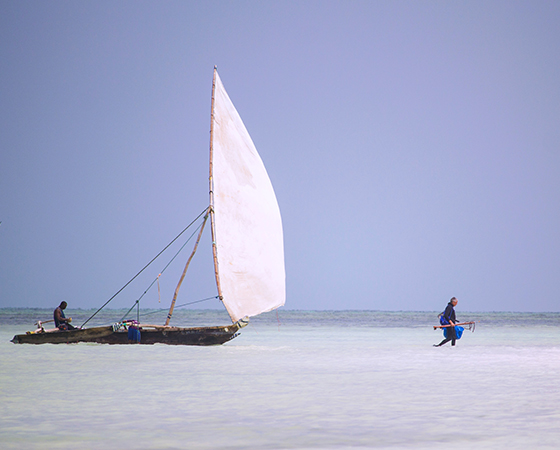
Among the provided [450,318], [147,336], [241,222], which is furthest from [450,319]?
[147,336]

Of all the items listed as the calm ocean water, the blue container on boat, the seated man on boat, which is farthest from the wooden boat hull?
the calm ocean water

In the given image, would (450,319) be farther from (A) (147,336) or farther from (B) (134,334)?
(B) (134,334)

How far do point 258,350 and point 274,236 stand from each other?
6138mm

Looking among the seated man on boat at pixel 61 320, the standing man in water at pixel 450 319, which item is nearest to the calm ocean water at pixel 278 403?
the standing man in water at pixel 450 319

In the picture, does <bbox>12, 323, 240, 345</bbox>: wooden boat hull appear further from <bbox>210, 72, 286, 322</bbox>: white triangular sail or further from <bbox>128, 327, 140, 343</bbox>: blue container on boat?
<bbox>210, 72, 286, 322</bbox>: white triangular sail

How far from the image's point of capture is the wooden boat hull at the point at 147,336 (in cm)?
2125

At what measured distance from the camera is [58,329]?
21516 mm

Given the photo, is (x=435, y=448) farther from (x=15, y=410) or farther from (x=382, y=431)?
(x=15, y=410)

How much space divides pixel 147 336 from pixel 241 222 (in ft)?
15.7

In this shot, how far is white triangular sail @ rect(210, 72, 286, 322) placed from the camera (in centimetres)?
2053

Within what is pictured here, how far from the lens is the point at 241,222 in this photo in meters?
22.1

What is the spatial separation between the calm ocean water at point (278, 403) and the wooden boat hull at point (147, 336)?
16.1 feet

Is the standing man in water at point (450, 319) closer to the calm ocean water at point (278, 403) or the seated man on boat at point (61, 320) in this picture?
the calm ocean water at point (278, 403)

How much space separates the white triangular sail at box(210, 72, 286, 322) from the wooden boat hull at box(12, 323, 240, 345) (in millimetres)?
1058
